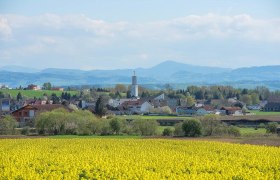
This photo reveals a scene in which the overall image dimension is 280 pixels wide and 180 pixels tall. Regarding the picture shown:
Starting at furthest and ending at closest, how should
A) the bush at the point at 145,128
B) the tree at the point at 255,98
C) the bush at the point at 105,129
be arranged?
the tree at the point at 255,98 < the bush at the point at 105,129 < the bush at the point at 145,128

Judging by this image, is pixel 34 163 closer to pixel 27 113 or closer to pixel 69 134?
pixel 69 134

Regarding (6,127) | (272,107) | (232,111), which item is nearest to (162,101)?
(272,107)

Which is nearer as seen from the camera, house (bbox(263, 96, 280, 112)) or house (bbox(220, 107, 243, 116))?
house (bbox(220, 107, 243, 116))

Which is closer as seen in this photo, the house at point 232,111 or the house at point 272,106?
the house at point 232,111

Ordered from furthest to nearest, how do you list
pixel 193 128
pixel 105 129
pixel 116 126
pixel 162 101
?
pixel 162 101, pixel 105 129, pixel 116 126, pixel 193 128

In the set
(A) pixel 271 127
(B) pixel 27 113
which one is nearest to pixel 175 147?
(A) pixel 271 127

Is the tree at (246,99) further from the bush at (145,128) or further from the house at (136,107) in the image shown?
the bush at (145,128)

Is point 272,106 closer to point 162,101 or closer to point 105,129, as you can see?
point 162,101

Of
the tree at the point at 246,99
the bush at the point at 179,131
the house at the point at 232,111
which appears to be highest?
the tree at the point at 246,99

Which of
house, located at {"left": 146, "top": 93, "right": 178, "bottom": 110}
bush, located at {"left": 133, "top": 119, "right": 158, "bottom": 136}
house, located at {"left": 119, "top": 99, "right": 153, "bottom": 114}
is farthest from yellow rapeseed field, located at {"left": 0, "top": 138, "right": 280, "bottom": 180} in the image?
house, located at {"left": 146, "top": 93, "right": 178, "bottom": 110}

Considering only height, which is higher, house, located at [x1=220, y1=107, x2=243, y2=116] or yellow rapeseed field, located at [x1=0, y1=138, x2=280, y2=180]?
yellow rapeseed field, located at [x1=0, y1=138, x2=280, y2=180]

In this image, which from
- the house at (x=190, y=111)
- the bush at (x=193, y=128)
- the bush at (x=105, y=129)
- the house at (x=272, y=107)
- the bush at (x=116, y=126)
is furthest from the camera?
the house at (x=272, y=107)

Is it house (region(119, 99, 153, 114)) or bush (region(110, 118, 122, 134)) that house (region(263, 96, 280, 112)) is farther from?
bush (region(110, 118, 122, 134))

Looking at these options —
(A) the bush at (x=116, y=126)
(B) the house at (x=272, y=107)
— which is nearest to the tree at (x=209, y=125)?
(A) the bush at (x=116, y=126)
